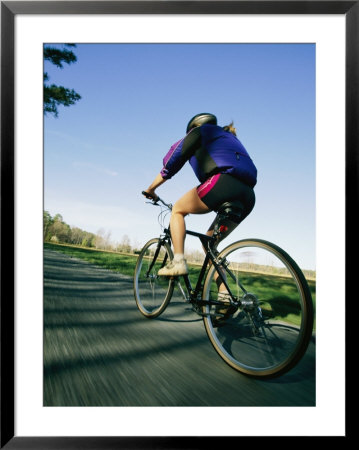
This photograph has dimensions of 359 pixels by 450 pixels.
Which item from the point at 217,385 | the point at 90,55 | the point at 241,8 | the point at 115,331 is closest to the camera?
the point at 217,385

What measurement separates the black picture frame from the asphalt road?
8.3 inches

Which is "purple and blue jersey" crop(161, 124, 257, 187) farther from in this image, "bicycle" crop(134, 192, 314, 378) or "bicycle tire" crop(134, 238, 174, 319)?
"bicycle tire" crop(134, 238, 174, 319)

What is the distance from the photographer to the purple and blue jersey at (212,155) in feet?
6.36

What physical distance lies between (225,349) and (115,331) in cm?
86

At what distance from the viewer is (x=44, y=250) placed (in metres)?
2.00

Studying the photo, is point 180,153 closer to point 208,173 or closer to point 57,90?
point 208,173

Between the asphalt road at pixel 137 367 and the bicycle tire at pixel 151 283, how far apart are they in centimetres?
16

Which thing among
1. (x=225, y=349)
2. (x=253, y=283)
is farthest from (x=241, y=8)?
(x=225, y=349)

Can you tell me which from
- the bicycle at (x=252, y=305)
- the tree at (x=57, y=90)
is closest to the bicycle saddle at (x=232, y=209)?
the bicycle at (x=252, y=305)

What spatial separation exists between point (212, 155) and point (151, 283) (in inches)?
53.0

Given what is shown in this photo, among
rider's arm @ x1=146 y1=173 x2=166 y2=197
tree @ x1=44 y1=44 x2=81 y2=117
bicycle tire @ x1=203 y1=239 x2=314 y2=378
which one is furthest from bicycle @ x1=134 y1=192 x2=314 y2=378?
tree @ x1=44 y1=44 x2=81 y2=117

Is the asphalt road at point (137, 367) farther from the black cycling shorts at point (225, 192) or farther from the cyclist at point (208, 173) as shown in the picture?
the black cycling shorts at point (225, 192)

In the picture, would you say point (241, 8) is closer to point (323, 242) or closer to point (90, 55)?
point (90, 55)

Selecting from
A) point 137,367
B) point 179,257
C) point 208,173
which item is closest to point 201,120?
point 208,173
